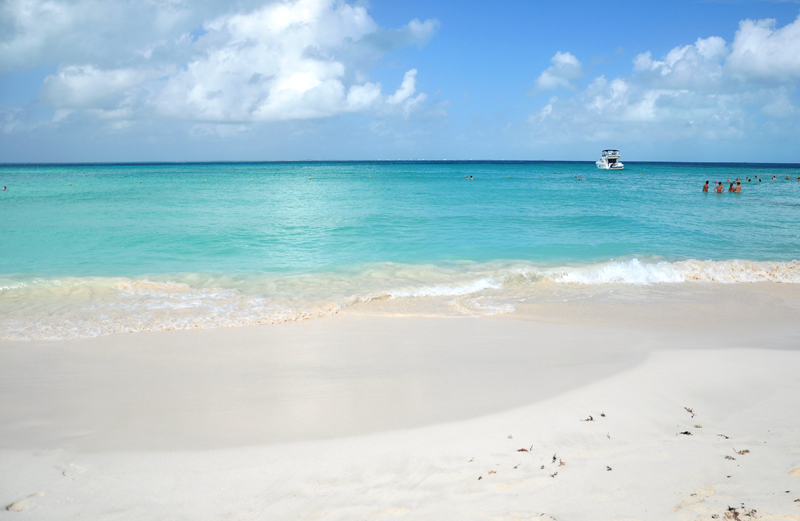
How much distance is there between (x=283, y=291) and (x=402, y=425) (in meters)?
6.71

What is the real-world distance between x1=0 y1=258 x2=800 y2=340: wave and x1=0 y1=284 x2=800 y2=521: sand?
990mm

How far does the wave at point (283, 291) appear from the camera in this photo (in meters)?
8.30

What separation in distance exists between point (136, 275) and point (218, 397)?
8.25 m

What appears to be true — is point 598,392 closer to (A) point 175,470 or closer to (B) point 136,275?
(A) point 175,470

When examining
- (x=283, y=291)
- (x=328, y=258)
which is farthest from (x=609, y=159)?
(x=283, y=291)

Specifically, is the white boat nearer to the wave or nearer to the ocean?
the ocean

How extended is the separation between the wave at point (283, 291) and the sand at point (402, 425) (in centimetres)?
99

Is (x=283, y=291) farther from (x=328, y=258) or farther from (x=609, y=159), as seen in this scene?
(x=609, y=159)

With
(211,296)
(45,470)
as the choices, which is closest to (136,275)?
(211,296)

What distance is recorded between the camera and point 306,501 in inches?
137

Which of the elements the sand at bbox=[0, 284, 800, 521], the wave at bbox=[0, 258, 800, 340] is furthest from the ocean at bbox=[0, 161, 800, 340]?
the sand at bbox=[0, 284, 800, 521]

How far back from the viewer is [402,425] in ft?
15.1

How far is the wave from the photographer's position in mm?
8305

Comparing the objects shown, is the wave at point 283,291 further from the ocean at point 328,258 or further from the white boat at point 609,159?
the white boat at point 609,159
